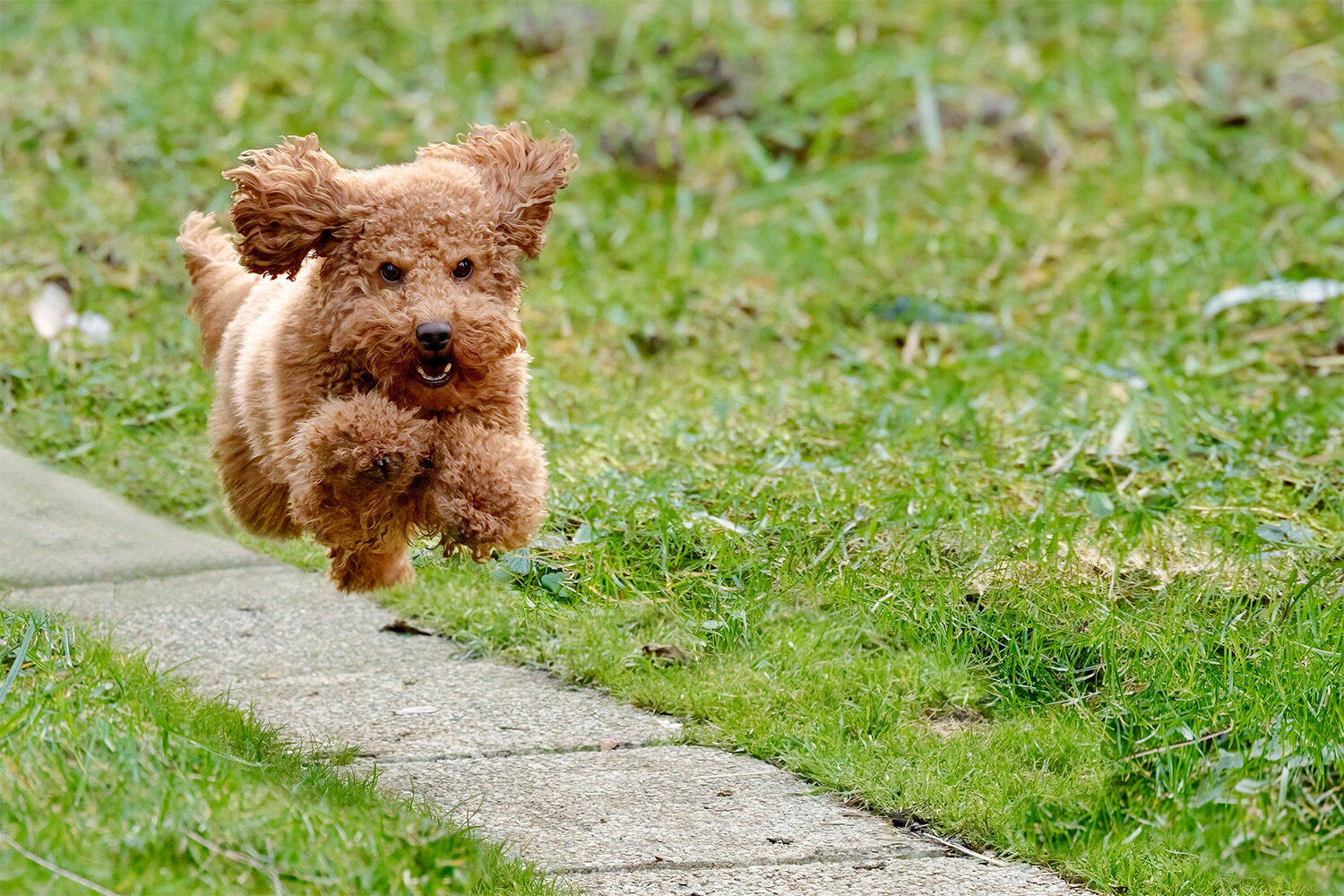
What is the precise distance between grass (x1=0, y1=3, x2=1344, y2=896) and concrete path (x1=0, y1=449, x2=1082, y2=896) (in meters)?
0.14

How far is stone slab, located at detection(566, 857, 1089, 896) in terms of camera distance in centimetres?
310

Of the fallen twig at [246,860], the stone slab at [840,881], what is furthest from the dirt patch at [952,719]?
the fallen twig at [246,860]

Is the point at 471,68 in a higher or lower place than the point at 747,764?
higher

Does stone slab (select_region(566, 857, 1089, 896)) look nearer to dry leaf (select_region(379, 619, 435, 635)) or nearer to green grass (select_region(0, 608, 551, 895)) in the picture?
green grass (select_region(0, 608, 551, 895))

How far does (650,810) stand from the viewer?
135 inches

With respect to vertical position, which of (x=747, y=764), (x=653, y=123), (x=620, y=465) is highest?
(x=653, y=123)

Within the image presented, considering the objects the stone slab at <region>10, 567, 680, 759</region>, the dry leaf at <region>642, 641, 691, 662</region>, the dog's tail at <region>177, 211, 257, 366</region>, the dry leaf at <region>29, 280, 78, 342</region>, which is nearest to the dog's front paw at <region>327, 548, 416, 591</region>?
the stone slab at <region>10, 567, 680, 759</region>

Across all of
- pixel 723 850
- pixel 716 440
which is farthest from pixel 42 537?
pixel 723 850

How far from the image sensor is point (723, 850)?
3273 mm

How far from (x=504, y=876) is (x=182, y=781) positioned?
1.97 feet

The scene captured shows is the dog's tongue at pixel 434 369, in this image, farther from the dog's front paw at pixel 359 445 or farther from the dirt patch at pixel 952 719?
the dirt patch at pixel 952 719

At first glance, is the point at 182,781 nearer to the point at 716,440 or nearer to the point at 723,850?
the point at 723,850

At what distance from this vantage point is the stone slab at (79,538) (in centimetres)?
454

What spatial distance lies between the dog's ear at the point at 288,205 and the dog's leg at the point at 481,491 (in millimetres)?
416
